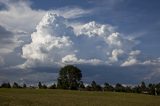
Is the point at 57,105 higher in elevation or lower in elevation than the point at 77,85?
lower

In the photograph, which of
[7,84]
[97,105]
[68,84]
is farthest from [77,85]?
[97,105]

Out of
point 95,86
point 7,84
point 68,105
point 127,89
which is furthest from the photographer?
point 95,86

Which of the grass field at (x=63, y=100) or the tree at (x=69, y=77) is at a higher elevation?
the tree at (x=69, y=77)

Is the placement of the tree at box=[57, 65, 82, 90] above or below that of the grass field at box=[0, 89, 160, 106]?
above

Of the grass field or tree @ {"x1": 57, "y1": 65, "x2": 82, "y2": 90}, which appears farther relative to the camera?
tree @ {"x1": 57, "y1": 65, "x2": 82, "y2": 90}

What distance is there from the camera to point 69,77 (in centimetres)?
16162

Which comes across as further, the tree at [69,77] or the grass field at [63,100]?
the tree at [69,77]

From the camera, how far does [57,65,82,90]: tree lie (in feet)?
527

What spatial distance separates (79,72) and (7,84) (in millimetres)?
34422

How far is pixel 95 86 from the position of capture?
199 m

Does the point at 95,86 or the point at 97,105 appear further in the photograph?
the point at 95,86

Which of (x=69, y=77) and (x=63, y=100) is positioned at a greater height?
(x=69, y=77)

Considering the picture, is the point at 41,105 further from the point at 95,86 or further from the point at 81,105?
the point at 95,86

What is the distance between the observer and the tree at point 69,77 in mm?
160750
